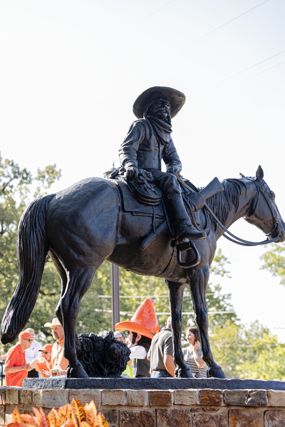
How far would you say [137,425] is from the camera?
250 inches

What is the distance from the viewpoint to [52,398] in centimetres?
662

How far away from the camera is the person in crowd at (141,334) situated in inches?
410

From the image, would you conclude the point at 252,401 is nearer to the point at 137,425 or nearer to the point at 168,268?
the point at 137,425

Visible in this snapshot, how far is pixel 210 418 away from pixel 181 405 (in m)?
0.27

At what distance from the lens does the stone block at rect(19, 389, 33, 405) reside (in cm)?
682

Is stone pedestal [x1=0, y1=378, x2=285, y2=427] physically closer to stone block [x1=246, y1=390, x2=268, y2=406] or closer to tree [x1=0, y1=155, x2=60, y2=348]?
stone block [x1=246, y1=390, x2=268, y2=406]

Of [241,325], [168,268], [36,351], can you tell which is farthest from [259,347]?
[168,268]

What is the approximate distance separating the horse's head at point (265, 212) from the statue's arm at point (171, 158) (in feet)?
3.05

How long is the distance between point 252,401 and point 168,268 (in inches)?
83.7

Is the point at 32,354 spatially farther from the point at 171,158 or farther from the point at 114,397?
the point at 114,397

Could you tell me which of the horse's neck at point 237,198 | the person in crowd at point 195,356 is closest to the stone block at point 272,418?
the horse's neck at point 237,198

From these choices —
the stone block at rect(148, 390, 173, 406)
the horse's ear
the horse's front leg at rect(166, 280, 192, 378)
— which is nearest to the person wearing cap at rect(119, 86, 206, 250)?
the horse's front leg at rect(166, 280, 192, 378)

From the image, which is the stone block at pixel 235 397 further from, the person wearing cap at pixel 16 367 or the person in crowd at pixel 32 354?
the person in crowd at pixel 32 354

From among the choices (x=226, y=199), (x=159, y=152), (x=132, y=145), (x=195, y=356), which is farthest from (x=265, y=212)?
(x=195, y=356)
